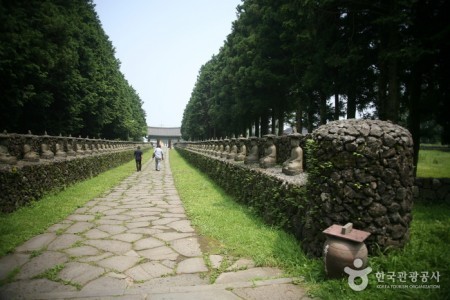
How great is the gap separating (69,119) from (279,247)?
64.4 feet

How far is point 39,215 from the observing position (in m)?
6.20

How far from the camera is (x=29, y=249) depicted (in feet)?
14.1

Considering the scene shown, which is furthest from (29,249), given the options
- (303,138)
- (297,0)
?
(297,0)

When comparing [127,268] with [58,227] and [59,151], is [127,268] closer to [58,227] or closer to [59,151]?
[58,227]

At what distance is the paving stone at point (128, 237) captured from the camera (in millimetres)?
4832

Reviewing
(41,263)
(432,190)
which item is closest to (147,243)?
(41,263)

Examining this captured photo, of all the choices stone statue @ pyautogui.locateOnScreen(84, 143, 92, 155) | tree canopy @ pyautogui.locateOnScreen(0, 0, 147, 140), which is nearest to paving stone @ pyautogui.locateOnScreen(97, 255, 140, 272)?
stone statue @ pyautogui.locateOnScreen(84, 143, 92, 155)

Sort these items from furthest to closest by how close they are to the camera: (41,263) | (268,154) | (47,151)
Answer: (47,151), (268,154), (41,263)

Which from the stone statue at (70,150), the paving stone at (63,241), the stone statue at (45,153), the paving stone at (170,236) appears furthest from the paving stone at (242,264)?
the stone statue at (70,150)

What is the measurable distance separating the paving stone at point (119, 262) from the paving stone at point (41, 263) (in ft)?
1.87

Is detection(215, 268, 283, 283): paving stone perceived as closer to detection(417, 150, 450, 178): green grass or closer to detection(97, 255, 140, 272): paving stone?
detection(97, 255, 140, 272): paving stone

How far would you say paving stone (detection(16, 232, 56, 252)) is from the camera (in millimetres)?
4326

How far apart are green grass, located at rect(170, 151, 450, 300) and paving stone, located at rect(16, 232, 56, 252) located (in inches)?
98.0

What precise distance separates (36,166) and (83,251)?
4638mm
